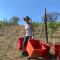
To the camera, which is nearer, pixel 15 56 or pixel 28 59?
pixel 28 59

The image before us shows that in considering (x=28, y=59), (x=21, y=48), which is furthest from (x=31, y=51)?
(x=21, y=48)

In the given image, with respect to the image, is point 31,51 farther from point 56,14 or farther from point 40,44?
point 56,14

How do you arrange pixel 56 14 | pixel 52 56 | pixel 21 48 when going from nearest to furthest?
pixel 52 56 < pixel 21 48 < pixel 56 14

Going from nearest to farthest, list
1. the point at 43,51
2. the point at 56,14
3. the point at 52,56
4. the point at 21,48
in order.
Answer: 1. the point at 43,51
2. the point at 52,56
3. the point at 21,48
4. the point at 56,14

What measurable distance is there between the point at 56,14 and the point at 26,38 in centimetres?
2247

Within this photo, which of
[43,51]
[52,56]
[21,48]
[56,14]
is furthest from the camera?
[56,14]

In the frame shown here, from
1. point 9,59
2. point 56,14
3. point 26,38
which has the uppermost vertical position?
point 56,14

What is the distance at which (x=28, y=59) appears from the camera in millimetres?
8781

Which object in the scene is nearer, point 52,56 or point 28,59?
point 28,59

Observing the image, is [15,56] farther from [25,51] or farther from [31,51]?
[31,51]

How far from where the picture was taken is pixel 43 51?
8.54 metres

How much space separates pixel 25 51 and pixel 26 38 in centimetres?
53

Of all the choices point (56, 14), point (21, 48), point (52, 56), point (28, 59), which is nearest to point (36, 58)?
point (28, 59)

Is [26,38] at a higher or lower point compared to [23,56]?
higher
